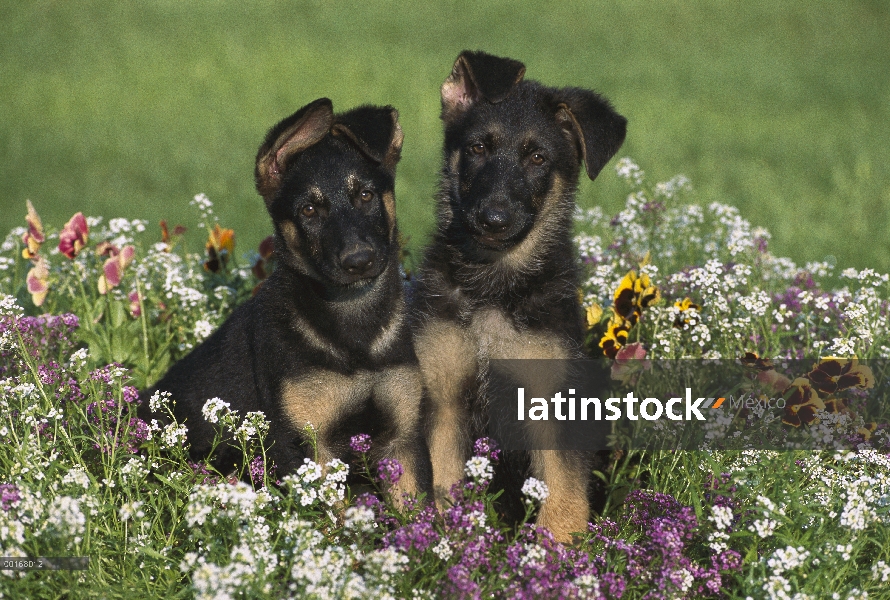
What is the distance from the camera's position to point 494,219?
466 cm

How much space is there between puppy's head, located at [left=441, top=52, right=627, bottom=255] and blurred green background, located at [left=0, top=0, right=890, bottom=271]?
16.1 feet

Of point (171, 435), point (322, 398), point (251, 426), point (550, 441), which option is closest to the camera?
point (251, 426)

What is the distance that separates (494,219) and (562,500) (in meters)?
1.27

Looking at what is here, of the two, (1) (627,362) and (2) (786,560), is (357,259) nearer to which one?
(1) (627,362)

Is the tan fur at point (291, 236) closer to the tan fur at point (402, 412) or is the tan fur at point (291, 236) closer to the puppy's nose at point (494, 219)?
the tan fur at point (402, 412)

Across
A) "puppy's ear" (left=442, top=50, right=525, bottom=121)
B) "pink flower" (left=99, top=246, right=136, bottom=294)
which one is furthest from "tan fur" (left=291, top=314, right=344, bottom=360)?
"pink flower" (left=99, top=246, right=136, bottom=294)

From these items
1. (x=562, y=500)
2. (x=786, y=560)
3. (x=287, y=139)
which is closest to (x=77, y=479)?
(x=287, y=139)

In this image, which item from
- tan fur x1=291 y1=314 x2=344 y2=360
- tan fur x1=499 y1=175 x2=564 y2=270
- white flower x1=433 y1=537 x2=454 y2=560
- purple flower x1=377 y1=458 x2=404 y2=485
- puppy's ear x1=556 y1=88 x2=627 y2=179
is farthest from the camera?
tan fur x1=499 y1=175 x2=564 y2=270

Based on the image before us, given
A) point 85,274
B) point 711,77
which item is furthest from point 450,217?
point 711,77

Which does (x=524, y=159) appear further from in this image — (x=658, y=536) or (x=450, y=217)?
(x=658, y=536)

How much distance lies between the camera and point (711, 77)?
55.8ft

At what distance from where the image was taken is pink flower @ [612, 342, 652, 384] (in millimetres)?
5270

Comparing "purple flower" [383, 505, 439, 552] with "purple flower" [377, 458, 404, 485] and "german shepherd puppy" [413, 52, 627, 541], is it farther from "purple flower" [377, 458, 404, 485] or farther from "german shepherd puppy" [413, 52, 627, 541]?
"german shepherd puppy" [413, 52, 627, 541]

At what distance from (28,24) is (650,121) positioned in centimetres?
1151
